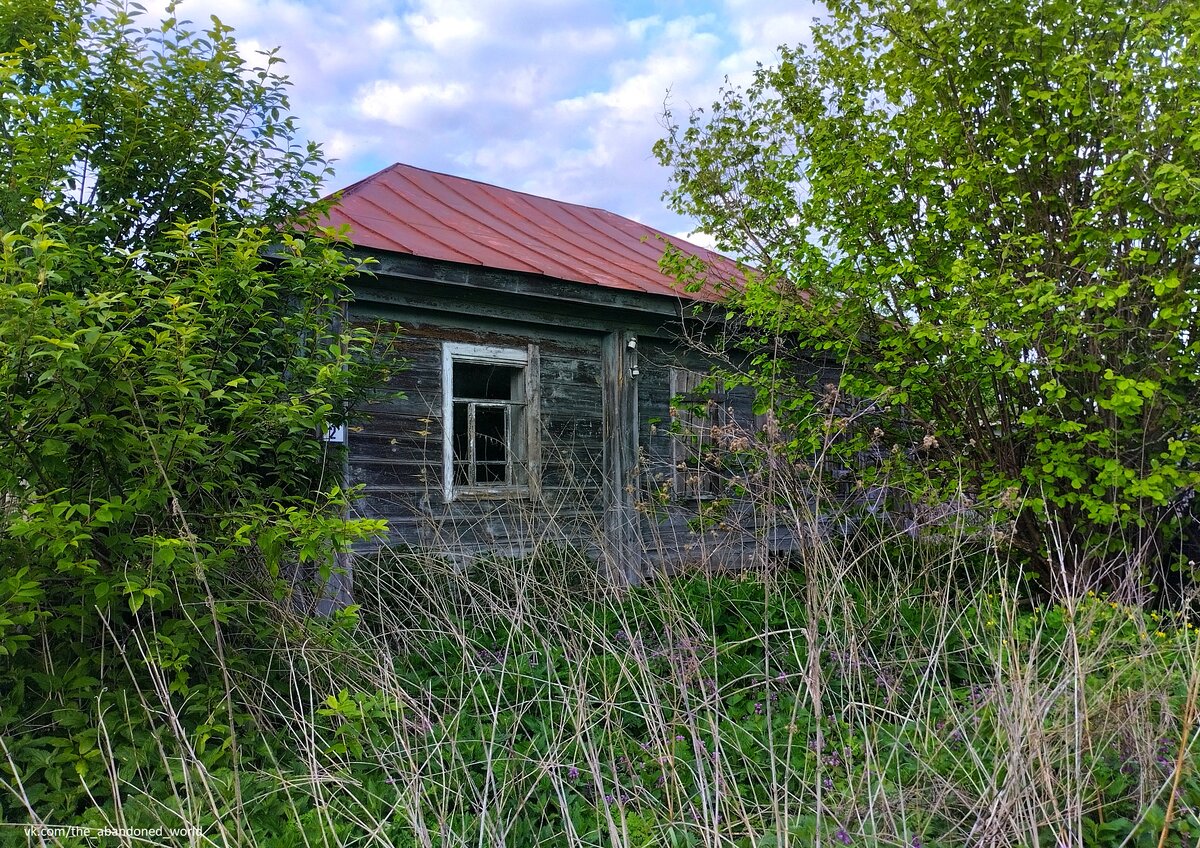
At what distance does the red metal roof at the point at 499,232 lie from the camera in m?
6.65

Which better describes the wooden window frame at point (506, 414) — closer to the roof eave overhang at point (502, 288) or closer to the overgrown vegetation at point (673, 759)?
the roof eave overhang at point (502, 288)

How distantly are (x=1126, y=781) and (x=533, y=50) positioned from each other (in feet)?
64.4

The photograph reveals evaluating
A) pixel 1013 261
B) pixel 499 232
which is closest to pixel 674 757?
pixel 1013 261

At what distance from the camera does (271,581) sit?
3.91 meters

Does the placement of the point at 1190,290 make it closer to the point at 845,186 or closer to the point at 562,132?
the point at 845,186

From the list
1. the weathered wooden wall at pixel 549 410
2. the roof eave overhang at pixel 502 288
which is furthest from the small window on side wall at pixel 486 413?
the roof eave overhang at pixel 502 288

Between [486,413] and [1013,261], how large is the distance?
4.47 metres

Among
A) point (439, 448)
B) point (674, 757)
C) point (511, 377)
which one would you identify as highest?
point (511, 377)

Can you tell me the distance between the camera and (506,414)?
738 cm

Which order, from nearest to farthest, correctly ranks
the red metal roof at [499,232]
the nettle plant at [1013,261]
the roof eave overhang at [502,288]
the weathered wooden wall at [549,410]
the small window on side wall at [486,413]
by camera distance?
the nettle plant at [1013,261], the roof eave overhang at [502,288], the weathered wooden wall at [549,410], the red metal roof at [499,232], the small window on side wall at [486,413]

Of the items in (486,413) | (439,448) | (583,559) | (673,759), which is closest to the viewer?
(673,759)

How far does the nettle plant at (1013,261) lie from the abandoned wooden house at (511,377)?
1.42m

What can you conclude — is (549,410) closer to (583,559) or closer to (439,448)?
(439,448)

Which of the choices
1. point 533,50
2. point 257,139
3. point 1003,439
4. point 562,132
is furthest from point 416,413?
point 562,132
